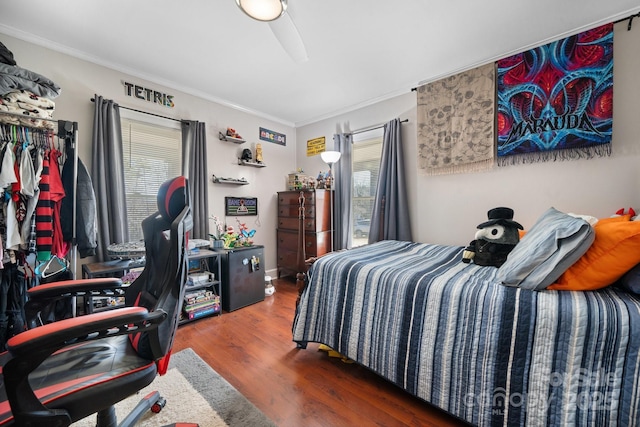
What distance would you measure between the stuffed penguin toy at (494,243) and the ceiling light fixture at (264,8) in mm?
1990

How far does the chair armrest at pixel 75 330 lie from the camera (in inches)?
27.2

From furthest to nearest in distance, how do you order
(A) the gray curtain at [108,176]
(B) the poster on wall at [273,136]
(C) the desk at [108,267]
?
(B) the poster on wall at [273,136]
(A) the gray curtain at [108,176]
(C) the desk at [108,267]

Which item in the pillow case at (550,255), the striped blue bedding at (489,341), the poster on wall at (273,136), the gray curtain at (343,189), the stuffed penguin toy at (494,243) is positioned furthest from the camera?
the poster on wall at (273,136)

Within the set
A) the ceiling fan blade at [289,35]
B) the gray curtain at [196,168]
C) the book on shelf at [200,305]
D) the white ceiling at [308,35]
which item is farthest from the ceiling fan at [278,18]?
the book on shelf at [200,305]

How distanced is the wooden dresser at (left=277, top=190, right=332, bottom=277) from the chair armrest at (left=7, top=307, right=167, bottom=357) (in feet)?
8.65

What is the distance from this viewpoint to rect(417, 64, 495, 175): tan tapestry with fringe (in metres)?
2.48

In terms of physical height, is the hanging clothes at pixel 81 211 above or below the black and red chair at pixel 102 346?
above

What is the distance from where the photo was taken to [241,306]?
289cm

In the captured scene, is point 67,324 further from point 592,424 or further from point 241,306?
point 241,306

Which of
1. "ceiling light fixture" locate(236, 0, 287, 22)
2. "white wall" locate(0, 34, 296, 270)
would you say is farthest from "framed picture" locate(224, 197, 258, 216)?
"ceiling light fixture" locate(236, 0, 287, 22)

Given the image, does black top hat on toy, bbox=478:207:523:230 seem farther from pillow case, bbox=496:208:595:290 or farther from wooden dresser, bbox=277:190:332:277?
wooden dresser, bbox=277:190:332:277

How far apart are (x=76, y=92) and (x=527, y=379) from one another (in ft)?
12.5

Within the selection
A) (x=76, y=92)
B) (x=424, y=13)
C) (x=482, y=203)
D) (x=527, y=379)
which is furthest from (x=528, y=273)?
(x=76, y=92)

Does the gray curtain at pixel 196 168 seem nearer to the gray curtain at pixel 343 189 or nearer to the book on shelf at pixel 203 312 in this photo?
the book on shelf at pixel 203 312
